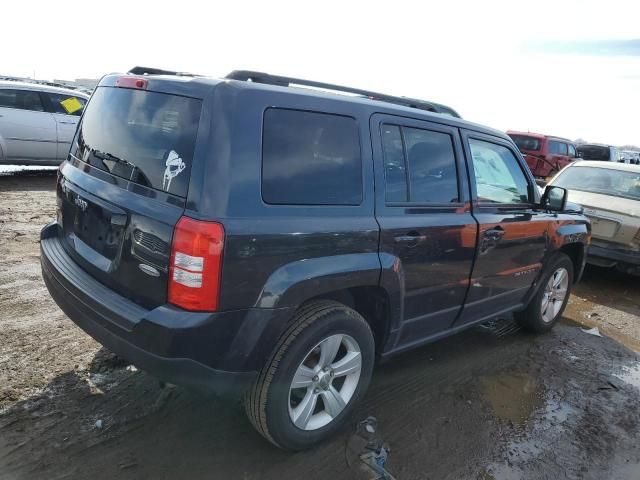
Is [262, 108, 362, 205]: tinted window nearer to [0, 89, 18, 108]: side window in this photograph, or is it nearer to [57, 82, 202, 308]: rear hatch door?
[57, 82, 202, 308]: rear hatch door

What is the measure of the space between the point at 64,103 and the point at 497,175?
8.41 meters

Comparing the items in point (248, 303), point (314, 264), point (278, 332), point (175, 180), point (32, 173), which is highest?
point (175, 180)

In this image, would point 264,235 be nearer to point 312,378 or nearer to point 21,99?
point 312,378

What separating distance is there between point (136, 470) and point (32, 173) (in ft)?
30.6

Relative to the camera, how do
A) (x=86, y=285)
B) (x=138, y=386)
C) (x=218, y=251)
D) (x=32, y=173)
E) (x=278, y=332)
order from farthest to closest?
1. (x=32, y=173)
2. (x=138, y=386)
3. (x=86, y=285)
4. (x=278, y=332)
5. (x=218, y=251)

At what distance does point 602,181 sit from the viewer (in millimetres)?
7270

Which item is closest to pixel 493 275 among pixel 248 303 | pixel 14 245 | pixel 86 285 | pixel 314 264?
pixel 314 264

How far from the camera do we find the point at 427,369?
3.79 metres

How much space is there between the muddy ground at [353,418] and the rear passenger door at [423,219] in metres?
0.55

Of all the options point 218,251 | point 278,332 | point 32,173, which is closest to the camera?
point 218,251

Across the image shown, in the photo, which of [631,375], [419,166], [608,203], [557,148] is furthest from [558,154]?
[419,166]

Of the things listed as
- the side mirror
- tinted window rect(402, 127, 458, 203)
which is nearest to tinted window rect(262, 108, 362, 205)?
tinted window rect(402, 127, 458, 203)

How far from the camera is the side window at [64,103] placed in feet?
30.6

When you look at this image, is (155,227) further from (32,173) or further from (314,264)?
(32,173)
